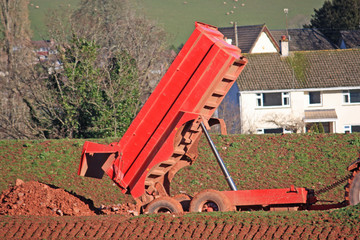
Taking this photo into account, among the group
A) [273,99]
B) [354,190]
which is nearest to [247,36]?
[273,99]

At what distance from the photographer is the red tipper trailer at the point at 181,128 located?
40.1 ft

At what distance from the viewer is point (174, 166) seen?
13.9 meters

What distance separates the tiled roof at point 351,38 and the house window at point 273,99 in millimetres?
23684

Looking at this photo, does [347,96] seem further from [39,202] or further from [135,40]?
[39,202]

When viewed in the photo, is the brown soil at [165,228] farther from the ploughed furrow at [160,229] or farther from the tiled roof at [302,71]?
the tiled roof at [302,71]

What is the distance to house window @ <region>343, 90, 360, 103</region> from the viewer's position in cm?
4156

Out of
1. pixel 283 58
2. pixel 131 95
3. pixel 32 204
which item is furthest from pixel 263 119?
pixel 32 204

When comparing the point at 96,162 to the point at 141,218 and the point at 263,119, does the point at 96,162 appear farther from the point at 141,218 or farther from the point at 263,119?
the point at 263,119

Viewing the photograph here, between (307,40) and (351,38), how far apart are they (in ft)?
25.6

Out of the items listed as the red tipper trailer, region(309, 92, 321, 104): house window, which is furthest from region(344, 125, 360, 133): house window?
the red tipper trailer

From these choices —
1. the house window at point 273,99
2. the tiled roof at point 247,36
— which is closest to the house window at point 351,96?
the house window at point 273,99

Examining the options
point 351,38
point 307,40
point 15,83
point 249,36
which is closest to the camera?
point 15,83

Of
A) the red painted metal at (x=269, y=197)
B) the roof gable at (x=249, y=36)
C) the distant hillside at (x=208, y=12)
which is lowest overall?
the red painted metal at (x=269, y=197)

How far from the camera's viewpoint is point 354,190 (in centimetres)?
1156
